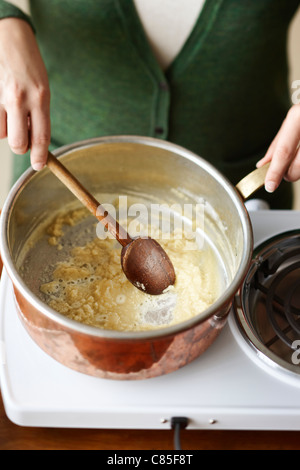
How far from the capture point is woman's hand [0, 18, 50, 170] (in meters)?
0.56

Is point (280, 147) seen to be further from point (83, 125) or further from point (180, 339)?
point (83, 125)

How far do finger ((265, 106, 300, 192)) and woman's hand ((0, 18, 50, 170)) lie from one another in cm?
27

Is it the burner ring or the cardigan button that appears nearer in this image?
the burner ring

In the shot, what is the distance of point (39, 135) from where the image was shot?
57 centimetres

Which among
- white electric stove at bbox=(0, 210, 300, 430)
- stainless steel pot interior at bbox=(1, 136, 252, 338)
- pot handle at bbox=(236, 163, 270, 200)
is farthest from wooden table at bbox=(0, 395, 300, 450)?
pot handle at bbox=(236, 163, 270, 200)

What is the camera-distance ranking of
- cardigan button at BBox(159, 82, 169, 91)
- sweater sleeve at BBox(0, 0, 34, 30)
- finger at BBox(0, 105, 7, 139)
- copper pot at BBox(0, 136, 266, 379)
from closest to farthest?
copper pot at BBox(0, 136, 266, 379) → finger at BBox(0, 105, 7, 139) → sweater sleeve at BBox(0, 0, 34, 30) → cardigan button at BBox(159, 82, 169, 91)

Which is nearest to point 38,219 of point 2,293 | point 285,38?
point 2,293

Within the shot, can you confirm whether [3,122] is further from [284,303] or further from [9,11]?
[284,303]

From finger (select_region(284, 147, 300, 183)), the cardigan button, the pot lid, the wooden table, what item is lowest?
the wooden table

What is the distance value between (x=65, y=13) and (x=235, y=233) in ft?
1.37

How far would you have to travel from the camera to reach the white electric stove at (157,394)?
0.50 m

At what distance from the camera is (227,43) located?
0.75 meters

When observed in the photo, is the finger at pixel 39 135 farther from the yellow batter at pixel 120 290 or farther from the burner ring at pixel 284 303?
the burner ring at pixel 284 303

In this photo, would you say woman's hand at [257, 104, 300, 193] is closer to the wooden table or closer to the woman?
the woman
